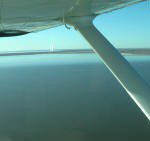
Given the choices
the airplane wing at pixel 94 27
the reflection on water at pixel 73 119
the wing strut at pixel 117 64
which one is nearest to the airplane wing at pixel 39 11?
the airplane wing at pixel 94 27

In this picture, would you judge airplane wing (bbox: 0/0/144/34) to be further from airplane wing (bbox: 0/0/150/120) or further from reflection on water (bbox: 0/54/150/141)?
reflection on water (bbox: 0/54/150/141)

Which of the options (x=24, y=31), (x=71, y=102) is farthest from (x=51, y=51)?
(x=24, y=31)

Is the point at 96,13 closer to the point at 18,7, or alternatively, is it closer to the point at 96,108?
the point at 18,7

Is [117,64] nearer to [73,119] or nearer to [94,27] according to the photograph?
[94,27]

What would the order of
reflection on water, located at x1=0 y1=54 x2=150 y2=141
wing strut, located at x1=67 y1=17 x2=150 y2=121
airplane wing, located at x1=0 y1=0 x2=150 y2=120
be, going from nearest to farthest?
1. airplane wing, located at x1=0 y1=0 x2=150 y2=120
2. wing strut, located at x1=67 y1=17 x2=150 y2=121
3. reflection on water, located at x1=0 y1=54 x2=150 y2=141

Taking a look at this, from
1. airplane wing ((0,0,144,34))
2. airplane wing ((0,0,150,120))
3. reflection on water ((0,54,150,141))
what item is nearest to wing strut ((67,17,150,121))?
airplane wing ((0,0,150,120))

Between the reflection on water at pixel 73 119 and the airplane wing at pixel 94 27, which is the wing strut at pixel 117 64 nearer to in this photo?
the airplane wing at pixel 94 27

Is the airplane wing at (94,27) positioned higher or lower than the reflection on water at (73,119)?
lower

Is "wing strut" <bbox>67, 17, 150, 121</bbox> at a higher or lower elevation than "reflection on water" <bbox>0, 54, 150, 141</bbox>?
lower

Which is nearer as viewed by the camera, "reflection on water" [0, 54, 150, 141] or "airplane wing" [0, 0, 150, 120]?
"airplane wing" [0, 0, 150, 120]
